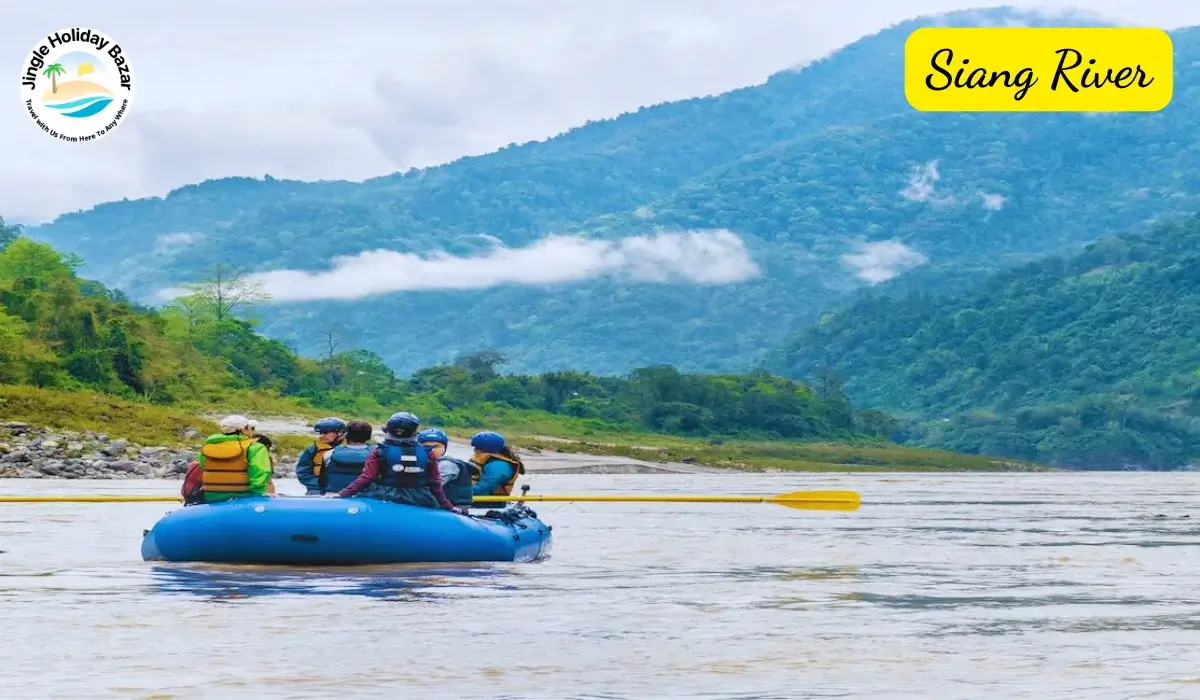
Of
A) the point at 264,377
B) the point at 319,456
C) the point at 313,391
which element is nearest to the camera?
the point at 319,456

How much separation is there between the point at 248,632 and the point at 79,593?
14.6ft

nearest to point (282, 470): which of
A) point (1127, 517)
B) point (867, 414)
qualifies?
point (1127, 517)

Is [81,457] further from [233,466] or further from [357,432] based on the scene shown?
[357,432]

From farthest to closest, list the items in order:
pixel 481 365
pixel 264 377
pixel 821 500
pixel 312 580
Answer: pixel 481 365 → pixel 264 377 → pixel 821 500 → pixel 312 580

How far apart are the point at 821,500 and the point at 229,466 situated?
11453 millimetres

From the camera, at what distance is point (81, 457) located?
68.1 m

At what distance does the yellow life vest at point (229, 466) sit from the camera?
23562 millimetres

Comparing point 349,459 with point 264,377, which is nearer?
point 349,459

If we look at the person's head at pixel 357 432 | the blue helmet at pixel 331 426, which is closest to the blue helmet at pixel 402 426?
the person's head at pixel 357 432

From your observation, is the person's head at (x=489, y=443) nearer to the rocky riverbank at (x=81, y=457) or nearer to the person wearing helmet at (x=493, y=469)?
the person wearing helmet at (x=493, y=469)

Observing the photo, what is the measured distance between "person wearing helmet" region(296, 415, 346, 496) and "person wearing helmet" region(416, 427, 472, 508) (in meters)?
1.16

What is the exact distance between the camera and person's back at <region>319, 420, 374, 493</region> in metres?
24.1

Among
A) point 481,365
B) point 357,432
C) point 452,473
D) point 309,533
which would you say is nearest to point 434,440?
point 452,473

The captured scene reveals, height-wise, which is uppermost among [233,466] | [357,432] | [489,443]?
[357,432]
